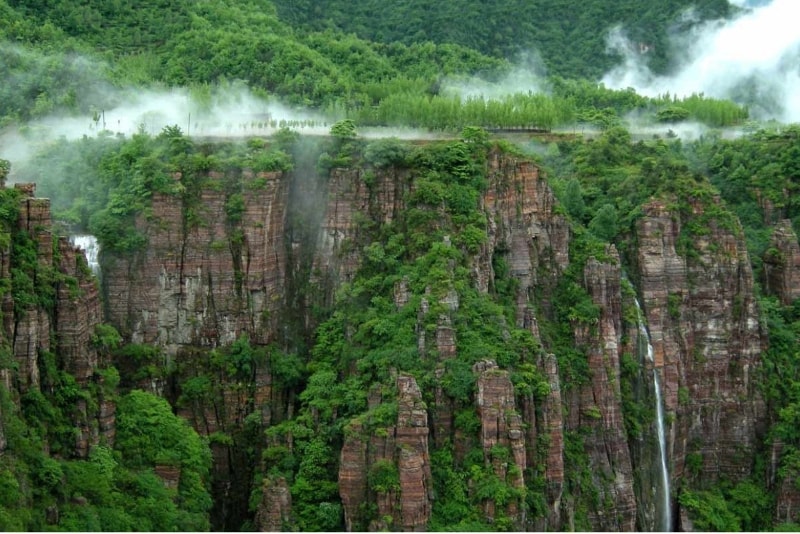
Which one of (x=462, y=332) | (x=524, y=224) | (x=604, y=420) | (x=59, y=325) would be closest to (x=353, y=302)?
(x=462, y=332)

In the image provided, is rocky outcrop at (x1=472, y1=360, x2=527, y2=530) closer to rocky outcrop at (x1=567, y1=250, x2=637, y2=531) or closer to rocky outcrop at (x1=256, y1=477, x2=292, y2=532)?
rocky outcrop at (x1=256, y1=477, x2=292, y2=532)

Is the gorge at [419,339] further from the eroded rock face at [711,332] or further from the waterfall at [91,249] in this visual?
the waterfall at [91,249]

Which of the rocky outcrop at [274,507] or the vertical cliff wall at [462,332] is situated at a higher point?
the vertical cliff wall at [462,332]

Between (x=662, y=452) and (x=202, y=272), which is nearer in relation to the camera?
(x=202, y=272)

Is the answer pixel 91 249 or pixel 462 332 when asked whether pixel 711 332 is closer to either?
pixel 462 332

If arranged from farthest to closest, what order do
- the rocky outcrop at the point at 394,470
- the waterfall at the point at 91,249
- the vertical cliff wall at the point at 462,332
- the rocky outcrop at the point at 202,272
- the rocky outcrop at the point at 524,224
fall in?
1. the rocky outcrop at the point at 524,224
2. the rocky outcrop at the point at 202,272
3. the waterfall at the point at 91,249
4. the vertical cliff wall at the point at 462,332
5. the rocky outcrop at the point at 394,470

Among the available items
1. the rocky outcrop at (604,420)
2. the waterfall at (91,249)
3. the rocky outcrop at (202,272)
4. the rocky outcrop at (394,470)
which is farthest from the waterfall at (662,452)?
the waterfall at (91,249)

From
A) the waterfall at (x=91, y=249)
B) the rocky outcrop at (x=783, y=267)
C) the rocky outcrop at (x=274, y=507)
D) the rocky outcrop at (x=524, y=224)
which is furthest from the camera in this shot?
the rocky outcrop at (x=783, y=267)
